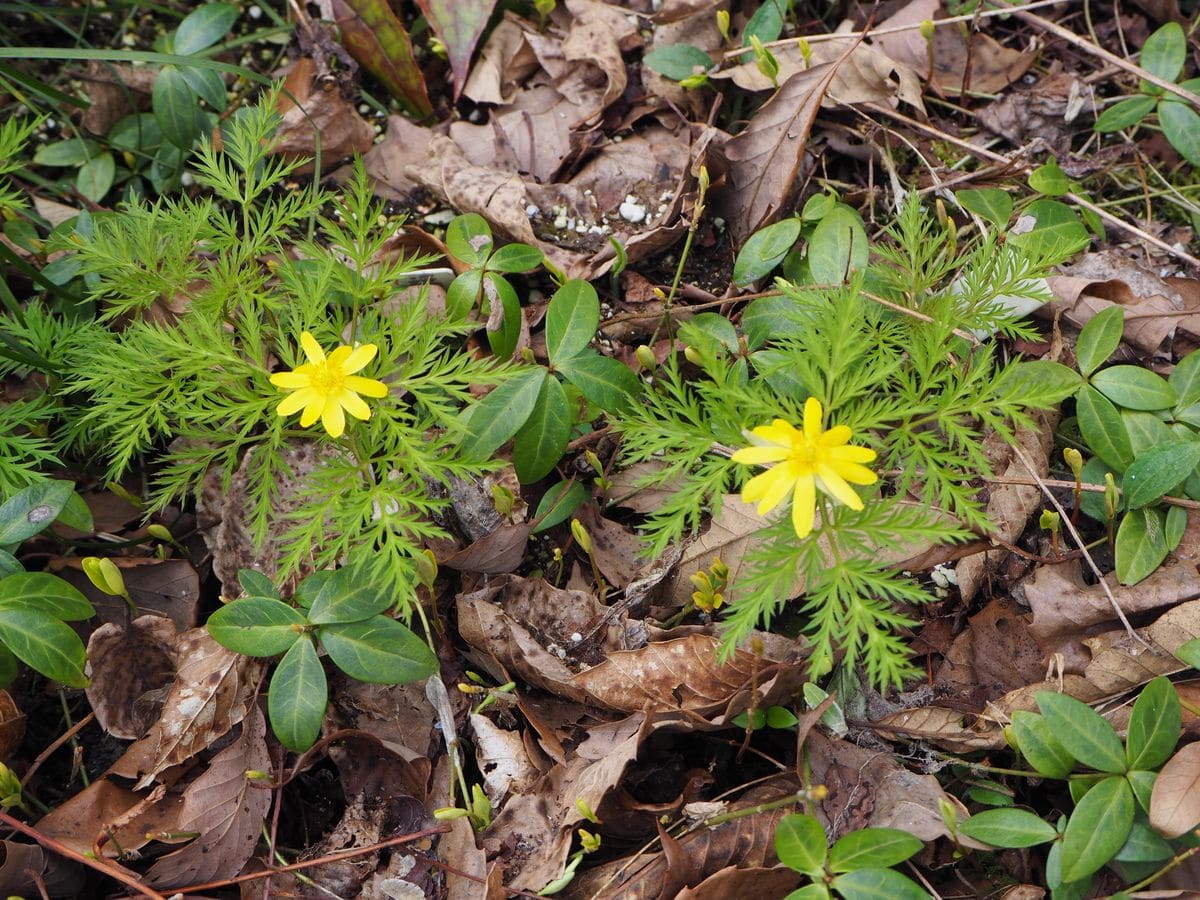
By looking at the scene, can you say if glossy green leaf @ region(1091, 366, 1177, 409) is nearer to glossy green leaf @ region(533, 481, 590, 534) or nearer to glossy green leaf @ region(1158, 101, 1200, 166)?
glossy green leaf @ region(1158, 101, 1200, 166)

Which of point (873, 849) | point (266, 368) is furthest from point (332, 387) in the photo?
point (873, 849)

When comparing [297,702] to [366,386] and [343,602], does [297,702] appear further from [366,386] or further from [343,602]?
[366,386]

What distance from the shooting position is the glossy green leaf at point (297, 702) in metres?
2.29

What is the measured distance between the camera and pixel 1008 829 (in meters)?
2.11

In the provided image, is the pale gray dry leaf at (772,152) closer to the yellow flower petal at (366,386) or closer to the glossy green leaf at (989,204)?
the glossy green leaf at (989,204)

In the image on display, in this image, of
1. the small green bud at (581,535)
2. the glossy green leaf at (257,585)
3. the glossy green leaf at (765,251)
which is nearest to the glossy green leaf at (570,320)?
the small green bud at (581,535)

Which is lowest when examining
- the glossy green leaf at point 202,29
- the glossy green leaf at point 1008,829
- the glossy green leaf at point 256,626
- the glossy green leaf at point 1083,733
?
the glossy green leaf at point 1008,829

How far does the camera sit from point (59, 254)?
121 inches

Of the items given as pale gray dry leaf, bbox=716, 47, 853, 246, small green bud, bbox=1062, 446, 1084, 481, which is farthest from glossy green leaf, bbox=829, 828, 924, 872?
pale gray dry leaf, bbox=716, 47, 853, 246

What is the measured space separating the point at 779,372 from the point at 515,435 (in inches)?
28.5

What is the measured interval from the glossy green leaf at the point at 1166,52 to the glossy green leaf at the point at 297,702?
3.20m

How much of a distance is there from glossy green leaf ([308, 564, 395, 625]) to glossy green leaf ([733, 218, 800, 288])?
4.74 ft

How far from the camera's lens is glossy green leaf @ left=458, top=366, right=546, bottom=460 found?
2.40 m

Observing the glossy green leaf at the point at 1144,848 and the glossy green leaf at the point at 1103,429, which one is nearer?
the glossy green leaf at the point at 1144,848
